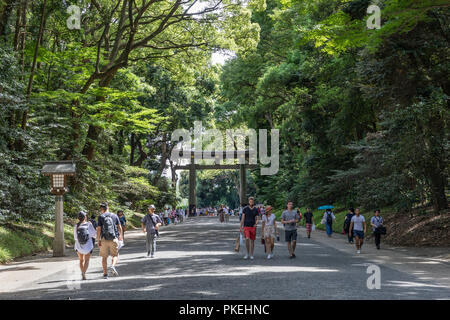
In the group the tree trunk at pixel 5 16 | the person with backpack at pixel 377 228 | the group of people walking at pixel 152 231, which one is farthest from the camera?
the tree trunk at pixel 5 16

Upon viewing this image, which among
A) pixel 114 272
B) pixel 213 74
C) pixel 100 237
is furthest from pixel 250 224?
pixel 213 74

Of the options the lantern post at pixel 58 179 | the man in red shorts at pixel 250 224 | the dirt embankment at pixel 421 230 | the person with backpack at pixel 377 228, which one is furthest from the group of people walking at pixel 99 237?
the dirt embankment at pixel 421 230

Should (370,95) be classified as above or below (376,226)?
above

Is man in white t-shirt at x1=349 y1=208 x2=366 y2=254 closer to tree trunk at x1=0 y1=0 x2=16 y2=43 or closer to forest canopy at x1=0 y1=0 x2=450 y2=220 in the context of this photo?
forest canopy at x1=0 y1=0 x2=450 y2=220

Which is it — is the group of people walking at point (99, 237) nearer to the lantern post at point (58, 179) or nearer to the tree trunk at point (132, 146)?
the lantern post at point (58, 179)

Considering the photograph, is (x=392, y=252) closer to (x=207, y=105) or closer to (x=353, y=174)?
(x=353, y=174)

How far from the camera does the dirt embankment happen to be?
1823cm

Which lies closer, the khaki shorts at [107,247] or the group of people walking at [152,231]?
the group of people walking at [152,231]

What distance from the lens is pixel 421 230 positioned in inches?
770

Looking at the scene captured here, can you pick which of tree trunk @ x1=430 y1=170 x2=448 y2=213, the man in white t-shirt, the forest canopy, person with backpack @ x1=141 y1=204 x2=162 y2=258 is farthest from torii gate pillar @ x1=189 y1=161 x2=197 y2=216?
person with backpack @ x1=141 y1=204 x2=162 y2=258

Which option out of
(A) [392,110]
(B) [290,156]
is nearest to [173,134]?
(B) [290,156]

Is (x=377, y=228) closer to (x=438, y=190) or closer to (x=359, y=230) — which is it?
(x=359, y=230)

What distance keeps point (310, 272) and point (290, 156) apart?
39.0 meters

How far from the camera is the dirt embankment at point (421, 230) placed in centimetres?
1823
